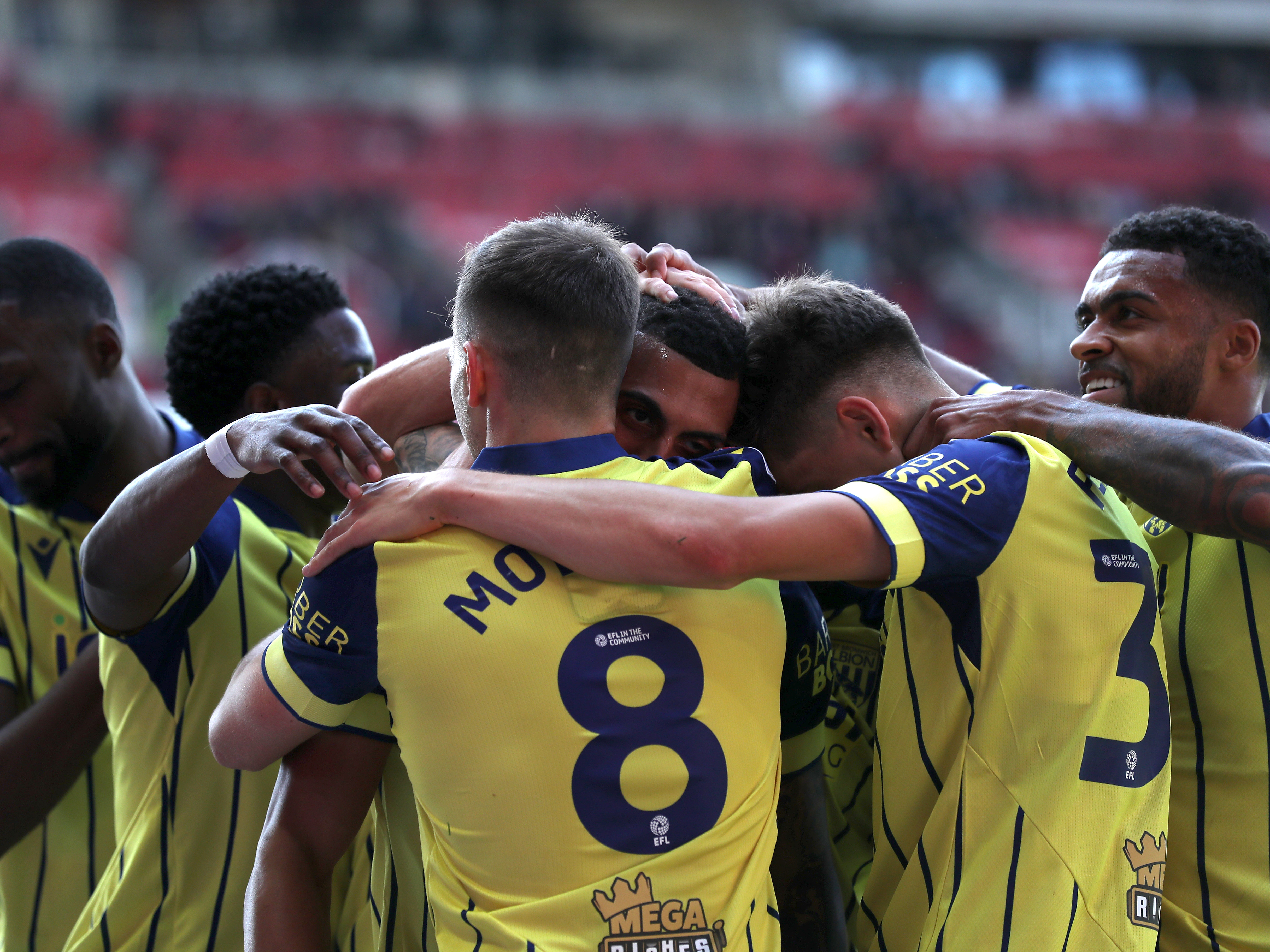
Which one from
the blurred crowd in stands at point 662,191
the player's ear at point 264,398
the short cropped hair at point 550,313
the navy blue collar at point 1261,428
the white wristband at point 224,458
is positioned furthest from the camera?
the blurred crowd in stands at point 662,191

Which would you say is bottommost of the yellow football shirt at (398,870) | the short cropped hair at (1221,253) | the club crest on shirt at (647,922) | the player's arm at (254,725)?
the yellow football shirt at (398,870)

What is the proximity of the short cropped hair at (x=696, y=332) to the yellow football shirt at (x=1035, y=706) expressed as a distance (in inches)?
18.6

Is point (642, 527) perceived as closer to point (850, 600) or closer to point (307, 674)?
point (307, 674)

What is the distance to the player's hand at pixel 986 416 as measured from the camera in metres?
2.21

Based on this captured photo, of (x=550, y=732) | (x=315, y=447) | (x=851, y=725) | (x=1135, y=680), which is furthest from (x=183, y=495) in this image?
(x=1135, y=680)

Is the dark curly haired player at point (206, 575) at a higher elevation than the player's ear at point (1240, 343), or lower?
lower

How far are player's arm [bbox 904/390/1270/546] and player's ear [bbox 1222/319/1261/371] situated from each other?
1.58 ft

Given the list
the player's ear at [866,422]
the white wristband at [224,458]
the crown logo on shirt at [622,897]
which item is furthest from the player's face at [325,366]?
the crown logo on shirt at [622,897]

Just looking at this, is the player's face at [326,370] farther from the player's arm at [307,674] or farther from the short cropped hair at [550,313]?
the short cropped hair at [550,313]

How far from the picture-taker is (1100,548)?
205cm

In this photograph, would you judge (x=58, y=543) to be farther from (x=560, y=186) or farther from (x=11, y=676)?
(x=560, y=186)

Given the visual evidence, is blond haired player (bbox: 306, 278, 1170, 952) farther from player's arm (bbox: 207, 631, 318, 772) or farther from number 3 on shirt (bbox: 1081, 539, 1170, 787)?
player's arm (bbox: 207, 631, 318, 772)

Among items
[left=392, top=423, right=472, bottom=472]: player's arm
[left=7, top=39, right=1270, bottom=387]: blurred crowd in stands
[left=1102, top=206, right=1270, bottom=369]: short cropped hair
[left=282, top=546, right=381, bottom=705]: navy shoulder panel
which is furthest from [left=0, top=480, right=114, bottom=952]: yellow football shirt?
[left=7, top=39, right=1270, bottom=387]: blurred crowd in stands

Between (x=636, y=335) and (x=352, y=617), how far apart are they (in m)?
0.84
